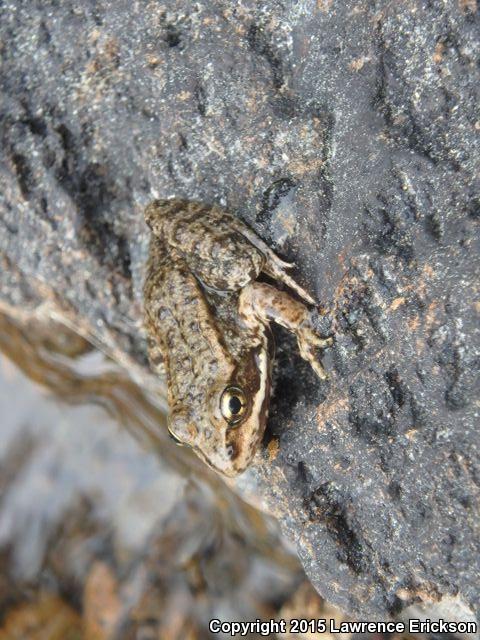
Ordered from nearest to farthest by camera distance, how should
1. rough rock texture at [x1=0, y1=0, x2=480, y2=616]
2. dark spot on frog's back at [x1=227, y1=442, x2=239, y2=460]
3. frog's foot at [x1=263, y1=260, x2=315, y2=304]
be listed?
rough rock texture at [x1=0, y1=0, x2=480, y2=616] → dark spot on frog's back at [x1=227, y1=442, x2=239, y2=460] → frog's foot at [x1=263, y1=260, x2=315, y2=304]

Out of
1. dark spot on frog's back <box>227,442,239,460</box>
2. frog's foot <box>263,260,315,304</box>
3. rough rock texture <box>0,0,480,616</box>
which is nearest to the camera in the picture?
rough rock texture <box>0,0,480,616</box>

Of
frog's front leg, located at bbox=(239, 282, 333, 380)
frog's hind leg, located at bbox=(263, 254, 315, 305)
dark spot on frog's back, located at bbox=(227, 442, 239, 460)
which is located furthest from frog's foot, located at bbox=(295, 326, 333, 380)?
dark spot on frog's back, located at bbox=(227, 442, 239, 460)

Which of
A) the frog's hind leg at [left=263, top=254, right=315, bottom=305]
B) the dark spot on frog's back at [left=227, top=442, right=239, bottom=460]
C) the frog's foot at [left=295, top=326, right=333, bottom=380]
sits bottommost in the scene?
the dark spot on frog's back at [left=227, top=442, right=239, bottom=460]

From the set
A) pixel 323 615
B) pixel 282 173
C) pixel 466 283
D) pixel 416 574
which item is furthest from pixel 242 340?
pixel 323 615

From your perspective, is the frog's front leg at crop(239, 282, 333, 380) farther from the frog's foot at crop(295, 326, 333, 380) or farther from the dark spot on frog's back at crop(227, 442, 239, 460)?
the dark spot on frog's back at crop(227, 442, 239, 460)

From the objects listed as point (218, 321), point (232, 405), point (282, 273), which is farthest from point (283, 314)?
point (232, 405)

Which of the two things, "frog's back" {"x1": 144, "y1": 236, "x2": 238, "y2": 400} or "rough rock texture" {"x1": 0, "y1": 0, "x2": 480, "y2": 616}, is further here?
"frog's back" {"x1": 144, "y1": 236, "x2": 238, "y2": 400}

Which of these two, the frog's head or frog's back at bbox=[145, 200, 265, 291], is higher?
frog's back at bbox=[145, 200, 265, 291]

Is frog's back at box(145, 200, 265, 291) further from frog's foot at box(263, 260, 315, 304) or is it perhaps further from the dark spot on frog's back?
the dark spot on frog's back

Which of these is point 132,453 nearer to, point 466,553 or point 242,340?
point 242,340
